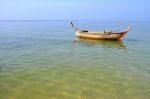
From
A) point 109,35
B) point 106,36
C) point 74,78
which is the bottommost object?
point 74,78

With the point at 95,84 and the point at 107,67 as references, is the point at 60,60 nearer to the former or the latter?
the point at 107,67

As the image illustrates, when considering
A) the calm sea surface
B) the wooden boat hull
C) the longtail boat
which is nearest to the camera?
the calm sea surface

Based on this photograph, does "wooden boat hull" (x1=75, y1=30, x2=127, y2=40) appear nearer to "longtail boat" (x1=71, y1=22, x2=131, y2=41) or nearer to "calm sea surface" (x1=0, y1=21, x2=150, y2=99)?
"longtail boat" (x1=71, y1=22, x2=131, y2=41)

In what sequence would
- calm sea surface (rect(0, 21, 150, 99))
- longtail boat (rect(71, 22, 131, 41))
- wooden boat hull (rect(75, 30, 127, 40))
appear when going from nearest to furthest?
calm sea surface (rect(0, 21, 150, 99))
longtail boat (rect(71, 22, 131, 41))
wooden boat hull (rect(75, 30, 127, 40))

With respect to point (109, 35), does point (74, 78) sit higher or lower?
lower

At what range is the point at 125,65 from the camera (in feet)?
54.0

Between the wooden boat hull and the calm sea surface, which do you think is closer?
the calm sea surface

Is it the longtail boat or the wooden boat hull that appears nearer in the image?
the longtail boat

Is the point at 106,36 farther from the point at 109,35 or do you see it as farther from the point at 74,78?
the point at 74,78

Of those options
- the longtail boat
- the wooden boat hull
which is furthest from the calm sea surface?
the wooden boat hull

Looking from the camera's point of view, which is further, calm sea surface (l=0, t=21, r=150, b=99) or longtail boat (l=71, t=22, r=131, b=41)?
longtail boat (l=71, t=22, r=131, b=41)

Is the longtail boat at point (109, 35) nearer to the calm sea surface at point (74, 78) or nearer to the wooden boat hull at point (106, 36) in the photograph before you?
the wooden boat hull at point (106, 36)

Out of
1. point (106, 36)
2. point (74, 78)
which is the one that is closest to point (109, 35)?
point (106, 36)

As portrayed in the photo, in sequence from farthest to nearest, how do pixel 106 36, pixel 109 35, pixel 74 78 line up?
1. pixel 106 36
2. pixel 109 35
3. pixel 74 78
